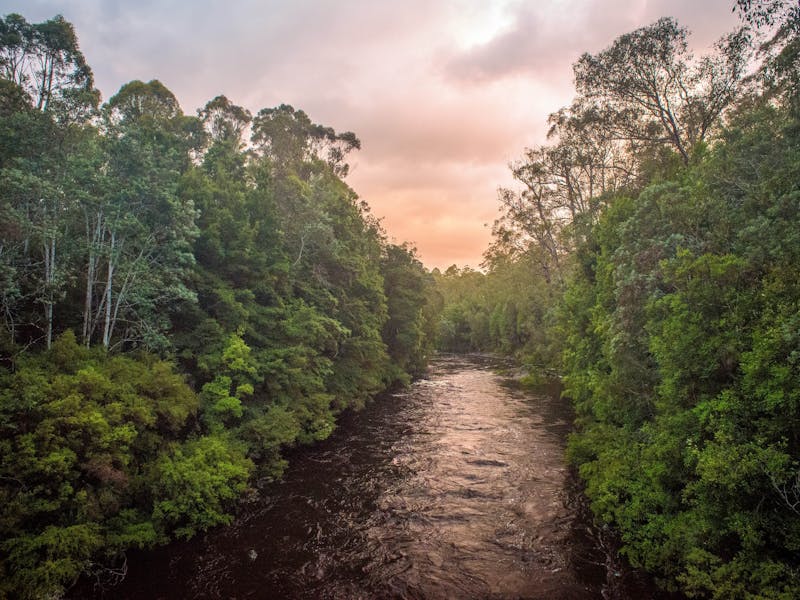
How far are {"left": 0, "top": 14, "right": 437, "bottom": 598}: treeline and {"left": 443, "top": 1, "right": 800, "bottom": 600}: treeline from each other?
11.4 metres

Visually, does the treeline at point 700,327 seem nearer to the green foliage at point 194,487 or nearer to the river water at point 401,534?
the river water at point 401,534

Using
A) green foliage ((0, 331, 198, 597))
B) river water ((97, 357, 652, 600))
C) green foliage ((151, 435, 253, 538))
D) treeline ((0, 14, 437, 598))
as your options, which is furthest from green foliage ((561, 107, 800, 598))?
green foliage ((0, 331, 198, 597))

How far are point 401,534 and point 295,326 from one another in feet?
38.3

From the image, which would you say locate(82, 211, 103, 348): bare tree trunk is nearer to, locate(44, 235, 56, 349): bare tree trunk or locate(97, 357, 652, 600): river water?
locate(44, 235, 56, 349): bare tree trunk

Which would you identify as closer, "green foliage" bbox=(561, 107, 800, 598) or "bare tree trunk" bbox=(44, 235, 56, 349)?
"green foliage" bbox=(561, 107, 800, 598)

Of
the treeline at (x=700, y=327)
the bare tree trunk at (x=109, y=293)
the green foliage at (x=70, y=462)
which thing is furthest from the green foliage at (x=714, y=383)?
the bare tree trunk at (x=109, y=293)

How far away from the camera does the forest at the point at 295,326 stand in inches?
314

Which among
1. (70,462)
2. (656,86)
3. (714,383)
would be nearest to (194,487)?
(70,462)

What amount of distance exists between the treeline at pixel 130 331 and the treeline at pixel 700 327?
11.4 meters

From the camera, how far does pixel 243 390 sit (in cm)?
1580

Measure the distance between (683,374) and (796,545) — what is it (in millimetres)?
3699

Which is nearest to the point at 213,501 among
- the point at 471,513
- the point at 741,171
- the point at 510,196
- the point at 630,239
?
the point at 471,513

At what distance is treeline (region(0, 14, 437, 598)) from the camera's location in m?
9.16

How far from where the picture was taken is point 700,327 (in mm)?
9422
